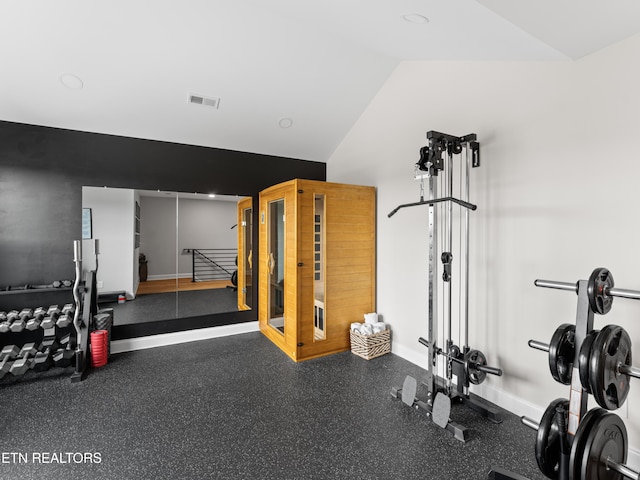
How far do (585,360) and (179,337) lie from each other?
158 inches

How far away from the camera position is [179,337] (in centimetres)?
410

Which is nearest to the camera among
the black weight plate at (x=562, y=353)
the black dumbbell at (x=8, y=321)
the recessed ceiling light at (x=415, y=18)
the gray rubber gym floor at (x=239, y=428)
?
the black weight plate at (x=562, y=353)

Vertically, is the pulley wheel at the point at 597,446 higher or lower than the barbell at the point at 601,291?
lower

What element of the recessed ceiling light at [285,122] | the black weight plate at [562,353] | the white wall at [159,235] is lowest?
the black weight plate at [562,353]

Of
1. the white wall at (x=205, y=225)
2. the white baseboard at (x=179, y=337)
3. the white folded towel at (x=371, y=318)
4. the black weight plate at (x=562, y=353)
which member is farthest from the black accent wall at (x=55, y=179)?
the black weight plate at (x=562, y=353)

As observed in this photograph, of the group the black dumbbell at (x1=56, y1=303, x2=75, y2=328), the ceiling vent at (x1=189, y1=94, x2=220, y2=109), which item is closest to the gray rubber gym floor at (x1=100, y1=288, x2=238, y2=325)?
the black dumbbell at (x1=56, y1=303, x2=75, y2=328)

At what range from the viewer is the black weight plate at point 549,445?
1.54m

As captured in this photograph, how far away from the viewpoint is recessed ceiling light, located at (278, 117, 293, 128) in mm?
3951

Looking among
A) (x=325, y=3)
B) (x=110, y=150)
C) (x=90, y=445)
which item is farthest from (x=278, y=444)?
(x=110, y=150)

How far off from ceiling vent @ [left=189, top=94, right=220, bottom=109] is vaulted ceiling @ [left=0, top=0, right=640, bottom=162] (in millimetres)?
20

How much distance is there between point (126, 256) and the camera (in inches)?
150

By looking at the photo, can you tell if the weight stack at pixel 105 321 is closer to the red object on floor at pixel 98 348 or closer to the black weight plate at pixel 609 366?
the red object on floor at pixel 98 348

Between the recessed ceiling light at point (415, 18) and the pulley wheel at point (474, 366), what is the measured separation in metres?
2.44

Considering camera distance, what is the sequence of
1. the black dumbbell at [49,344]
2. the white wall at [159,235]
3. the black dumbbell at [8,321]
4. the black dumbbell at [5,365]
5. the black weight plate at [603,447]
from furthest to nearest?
the white wall at [159,235] < the black dumbbell at [49,344] < the black dumbbell at [8,321] < the black dumbbell at [5,365] < the black weight plate at [603,447]
